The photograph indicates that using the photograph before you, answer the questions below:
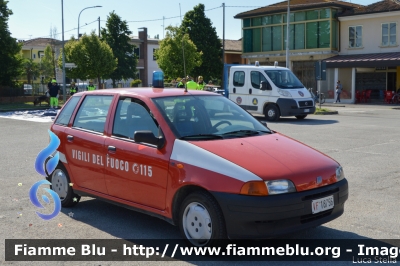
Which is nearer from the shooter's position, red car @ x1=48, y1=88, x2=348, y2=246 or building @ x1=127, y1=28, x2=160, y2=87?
red car @ x1=48, y1=88, x2=348, y2=246

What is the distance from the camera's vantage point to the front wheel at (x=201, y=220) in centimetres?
494

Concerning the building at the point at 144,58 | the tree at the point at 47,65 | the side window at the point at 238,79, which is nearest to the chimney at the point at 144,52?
the building at the point at 144,58

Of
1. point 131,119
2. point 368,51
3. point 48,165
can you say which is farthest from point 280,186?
point 368,51

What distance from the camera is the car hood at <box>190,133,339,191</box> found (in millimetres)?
4988

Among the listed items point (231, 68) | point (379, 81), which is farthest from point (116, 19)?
point (231, 68)

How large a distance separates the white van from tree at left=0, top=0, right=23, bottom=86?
24835mm

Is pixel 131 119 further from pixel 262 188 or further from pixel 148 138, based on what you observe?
pixel 262 188

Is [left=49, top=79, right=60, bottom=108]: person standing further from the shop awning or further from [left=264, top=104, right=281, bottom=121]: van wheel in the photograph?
the shop awning

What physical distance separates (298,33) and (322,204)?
41.8 metres

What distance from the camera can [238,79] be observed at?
22.1 meters

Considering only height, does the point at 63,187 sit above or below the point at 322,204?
below

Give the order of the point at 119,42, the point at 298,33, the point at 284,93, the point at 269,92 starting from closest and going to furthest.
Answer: the point at 284,93, the point at 269,92, the point at 298,33, the point at 119,42

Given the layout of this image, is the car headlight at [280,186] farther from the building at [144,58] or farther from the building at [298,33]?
the building at [144,58]

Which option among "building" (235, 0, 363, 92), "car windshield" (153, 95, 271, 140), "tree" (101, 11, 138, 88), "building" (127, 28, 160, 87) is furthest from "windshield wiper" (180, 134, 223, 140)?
"building" (127, 28, 160, 87)
